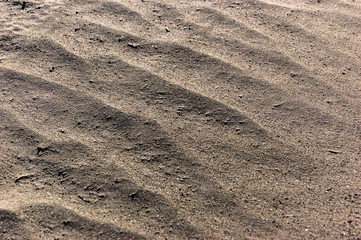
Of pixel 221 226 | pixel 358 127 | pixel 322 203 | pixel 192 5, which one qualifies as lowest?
pixel 221 226

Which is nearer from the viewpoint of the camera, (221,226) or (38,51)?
(221,226)

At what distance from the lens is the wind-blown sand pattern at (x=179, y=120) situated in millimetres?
1167

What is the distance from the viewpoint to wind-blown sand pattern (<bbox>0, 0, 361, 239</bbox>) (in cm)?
117

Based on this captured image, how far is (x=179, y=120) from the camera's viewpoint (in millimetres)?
1426

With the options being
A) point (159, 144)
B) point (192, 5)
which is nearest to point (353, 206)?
point (159, 144)

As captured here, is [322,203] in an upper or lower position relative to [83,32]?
lower

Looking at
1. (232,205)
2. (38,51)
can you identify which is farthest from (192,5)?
(232,205)

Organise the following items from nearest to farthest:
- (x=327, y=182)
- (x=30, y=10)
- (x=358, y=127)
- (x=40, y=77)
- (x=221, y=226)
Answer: (x=221, y=226) → (x=327, y=182) → (x=358, y=127) → (x=40, y=77) → (x=30, y=10)

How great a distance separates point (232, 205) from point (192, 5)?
1289 mm

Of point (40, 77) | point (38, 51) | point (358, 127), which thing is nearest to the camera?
point (358, 127)

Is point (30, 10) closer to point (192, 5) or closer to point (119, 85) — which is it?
point (119, 85)

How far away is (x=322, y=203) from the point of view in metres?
1.21

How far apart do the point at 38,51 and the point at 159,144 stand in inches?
34.5

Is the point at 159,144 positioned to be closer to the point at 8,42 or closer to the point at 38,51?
the point at 38,51
